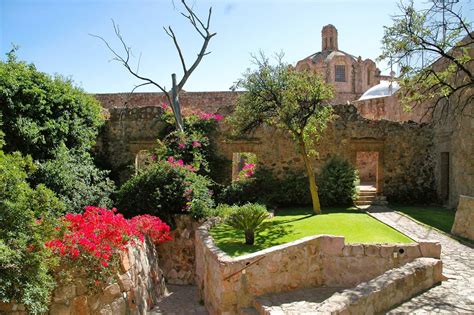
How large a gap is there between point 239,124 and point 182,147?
318 centimetres

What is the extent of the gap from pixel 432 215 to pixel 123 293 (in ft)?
31.7

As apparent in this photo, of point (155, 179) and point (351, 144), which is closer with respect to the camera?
point (155, 179)

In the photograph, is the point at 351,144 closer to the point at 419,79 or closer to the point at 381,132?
A: the point at 381,132

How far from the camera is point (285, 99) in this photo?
11047 millimetres

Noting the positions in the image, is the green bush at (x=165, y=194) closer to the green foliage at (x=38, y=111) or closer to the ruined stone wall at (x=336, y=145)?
the green foliage at (x=38, y=111)

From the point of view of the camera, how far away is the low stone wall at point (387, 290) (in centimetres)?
585

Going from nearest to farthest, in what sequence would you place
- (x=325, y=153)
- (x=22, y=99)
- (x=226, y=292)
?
(x=226, y=292)
(x=22, y=99)
(x=325, y=153)

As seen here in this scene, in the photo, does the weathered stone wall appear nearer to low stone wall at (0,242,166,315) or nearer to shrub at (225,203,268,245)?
shrub at (225,203,268,245)

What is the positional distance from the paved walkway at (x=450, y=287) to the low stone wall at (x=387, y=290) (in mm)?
135

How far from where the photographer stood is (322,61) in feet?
114

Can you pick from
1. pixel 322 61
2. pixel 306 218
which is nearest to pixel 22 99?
pixel 306 218

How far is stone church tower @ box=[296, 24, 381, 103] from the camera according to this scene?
3459cm

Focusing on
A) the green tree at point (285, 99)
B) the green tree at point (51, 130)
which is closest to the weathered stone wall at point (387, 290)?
the green tree at point (285, 99)

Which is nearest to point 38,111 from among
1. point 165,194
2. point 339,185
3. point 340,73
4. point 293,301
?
point 165,194
